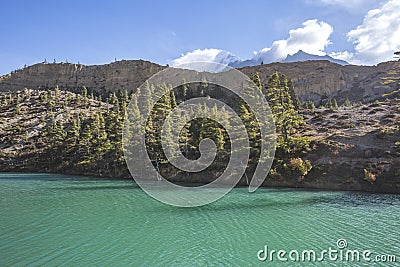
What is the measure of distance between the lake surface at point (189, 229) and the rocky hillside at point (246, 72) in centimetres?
9181

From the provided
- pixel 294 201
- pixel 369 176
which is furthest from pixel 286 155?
pixel 294 201

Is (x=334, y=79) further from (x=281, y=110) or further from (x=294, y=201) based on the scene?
(x=294, y=201)

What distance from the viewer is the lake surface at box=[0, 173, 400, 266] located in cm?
1397

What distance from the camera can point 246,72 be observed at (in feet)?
449

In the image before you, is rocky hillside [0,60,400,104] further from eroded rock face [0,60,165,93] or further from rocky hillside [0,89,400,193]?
rocky hillside [0,89,400,193]

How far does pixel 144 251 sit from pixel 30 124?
8183cm

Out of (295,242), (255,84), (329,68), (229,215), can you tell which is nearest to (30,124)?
(255,84)

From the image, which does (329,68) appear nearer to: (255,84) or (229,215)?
(255,84)

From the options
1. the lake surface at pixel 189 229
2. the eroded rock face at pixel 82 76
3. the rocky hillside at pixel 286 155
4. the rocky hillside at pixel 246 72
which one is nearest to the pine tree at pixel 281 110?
Answer: the rocky hillside at pixel 286 155

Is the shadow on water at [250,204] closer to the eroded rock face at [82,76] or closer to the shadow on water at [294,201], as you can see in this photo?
the shadow on water at [294,201]

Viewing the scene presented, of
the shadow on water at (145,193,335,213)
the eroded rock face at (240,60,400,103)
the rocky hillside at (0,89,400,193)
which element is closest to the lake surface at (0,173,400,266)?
the shadow on water at (145,193,335,213)

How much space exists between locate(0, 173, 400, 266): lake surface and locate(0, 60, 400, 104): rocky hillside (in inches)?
3614

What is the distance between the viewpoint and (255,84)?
1551 inches

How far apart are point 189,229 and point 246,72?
12523 centimetres
